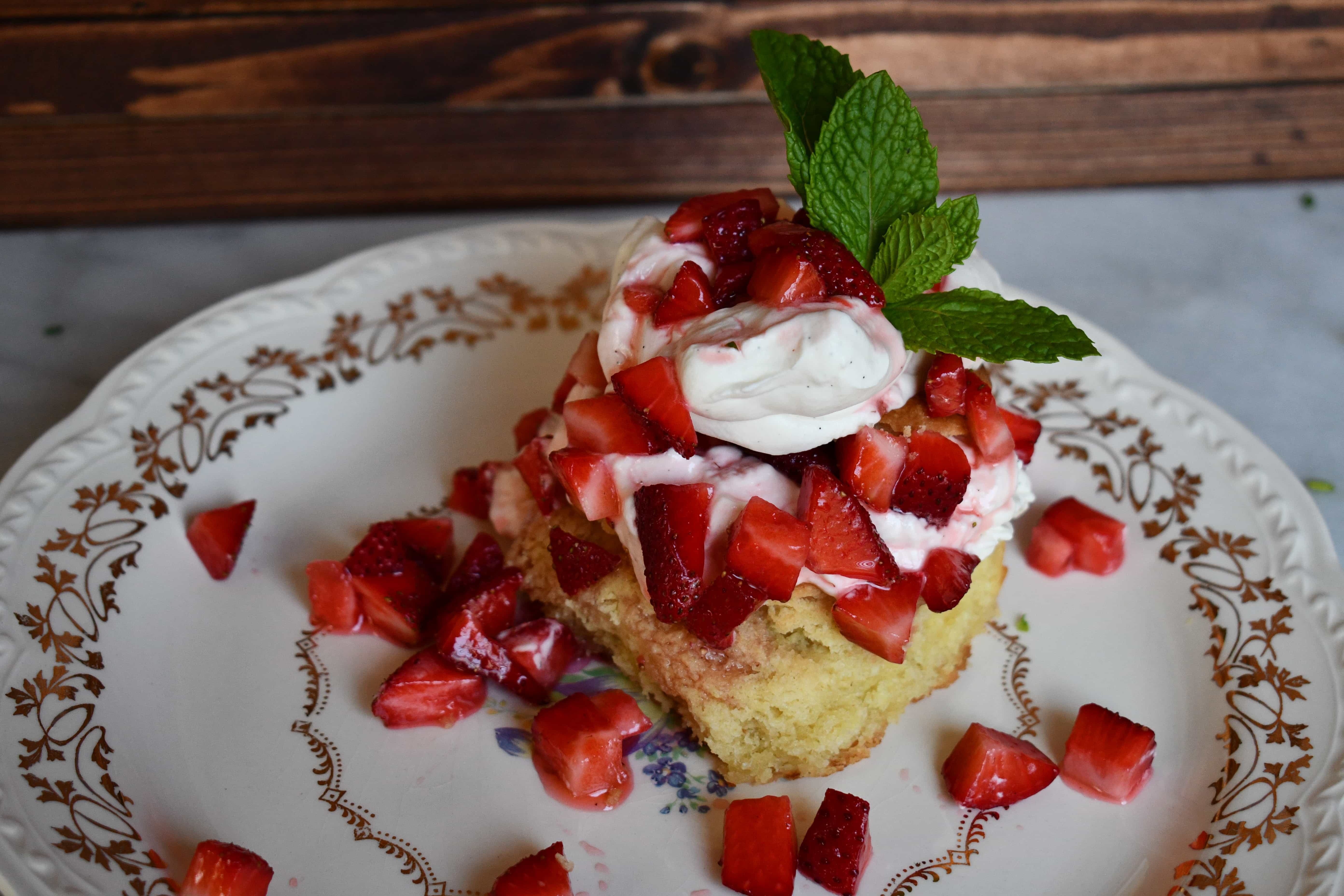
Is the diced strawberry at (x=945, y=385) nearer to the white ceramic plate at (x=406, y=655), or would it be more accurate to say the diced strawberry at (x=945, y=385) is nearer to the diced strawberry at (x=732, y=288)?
the diced strawberry at (x=732, y=288)

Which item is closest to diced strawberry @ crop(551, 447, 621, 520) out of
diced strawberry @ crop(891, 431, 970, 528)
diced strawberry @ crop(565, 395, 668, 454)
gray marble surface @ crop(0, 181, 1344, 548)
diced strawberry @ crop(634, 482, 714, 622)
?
diced strawberry @ crop(565, 395, 668, 454)

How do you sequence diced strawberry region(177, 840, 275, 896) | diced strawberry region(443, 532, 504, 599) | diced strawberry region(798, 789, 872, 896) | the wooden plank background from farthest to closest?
the wooden plank background → diced strawberry region(443, 532, 504, 599) → diced strawberry region(798, 789, 872, 896) → diced strawberry region(177, 840, 275, 896)

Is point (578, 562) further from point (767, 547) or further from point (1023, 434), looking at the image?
point (1023, 434)

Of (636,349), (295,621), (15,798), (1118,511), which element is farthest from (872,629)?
(15,798)

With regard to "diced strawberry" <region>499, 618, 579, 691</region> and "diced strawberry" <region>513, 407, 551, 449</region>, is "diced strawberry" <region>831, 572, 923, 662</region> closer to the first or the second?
"diced strawberry" <region>499, 618, 579, 691</region>

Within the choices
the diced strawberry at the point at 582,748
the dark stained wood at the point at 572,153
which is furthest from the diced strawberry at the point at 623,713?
the dark stained wood at the point at 572,153
